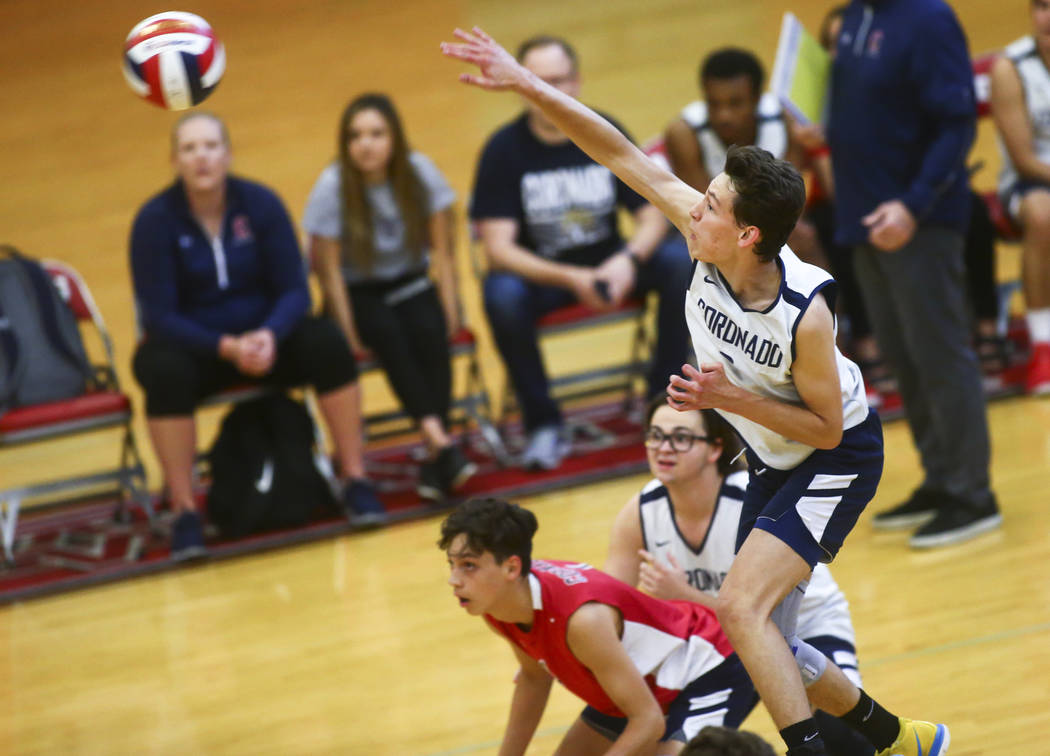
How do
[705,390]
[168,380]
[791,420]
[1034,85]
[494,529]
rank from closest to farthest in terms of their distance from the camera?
[705,390] → [791,420] → [494,529] → [168,380] → [1034,85]

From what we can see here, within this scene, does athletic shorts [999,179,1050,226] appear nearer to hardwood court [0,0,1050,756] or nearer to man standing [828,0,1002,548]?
hardwood court [0,0,1050,756]

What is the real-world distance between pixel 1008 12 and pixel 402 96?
4847 millimetres

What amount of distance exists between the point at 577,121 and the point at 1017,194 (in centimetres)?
355

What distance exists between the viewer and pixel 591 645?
9.53 ft

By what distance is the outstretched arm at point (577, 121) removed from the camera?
310cm

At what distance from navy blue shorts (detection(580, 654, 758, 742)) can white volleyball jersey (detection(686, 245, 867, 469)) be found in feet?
1.88

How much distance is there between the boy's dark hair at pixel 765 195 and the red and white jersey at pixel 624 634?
860mm

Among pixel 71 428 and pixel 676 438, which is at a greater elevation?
pixel 676 438

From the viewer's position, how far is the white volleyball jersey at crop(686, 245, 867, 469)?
9.00 ft

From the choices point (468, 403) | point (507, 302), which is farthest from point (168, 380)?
point (507, 302)

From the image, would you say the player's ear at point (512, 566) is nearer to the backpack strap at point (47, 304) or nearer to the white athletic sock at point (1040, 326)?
the backpack strap at point (47, 304)

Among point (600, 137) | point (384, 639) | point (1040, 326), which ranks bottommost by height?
point (384, 639)

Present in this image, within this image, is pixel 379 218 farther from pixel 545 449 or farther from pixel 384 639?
pixel 384 639

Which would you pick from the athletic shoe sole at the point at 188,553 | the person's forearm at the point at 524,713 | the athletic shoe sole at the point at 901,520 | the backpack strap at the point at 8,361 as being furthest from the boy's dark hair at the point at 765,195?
the backpack strap at the point at 8,361
